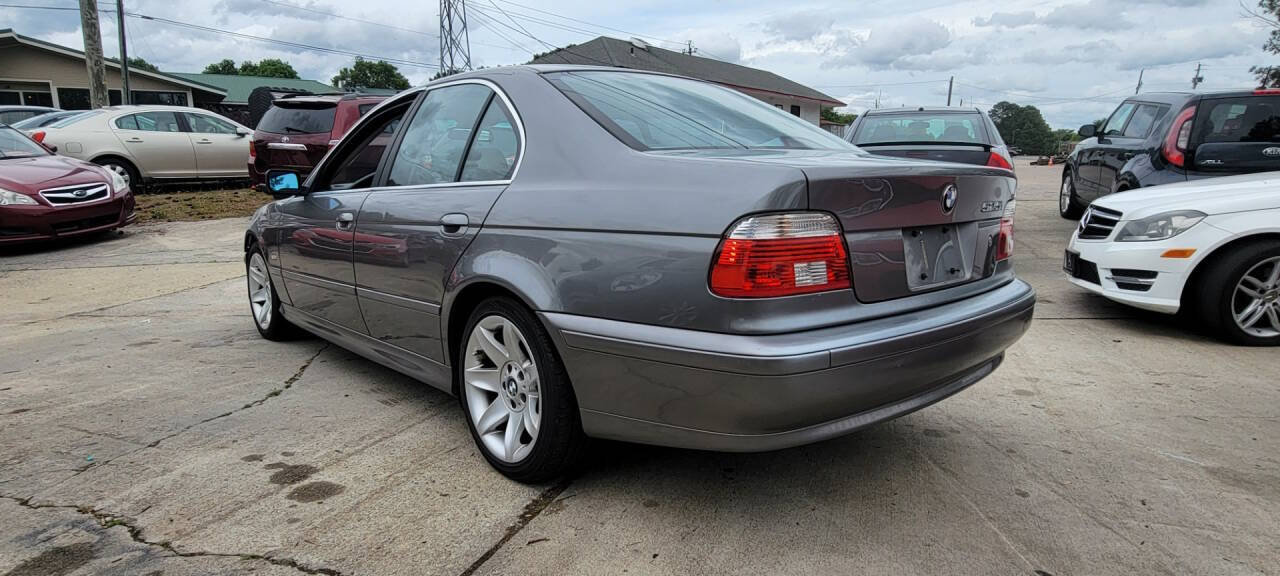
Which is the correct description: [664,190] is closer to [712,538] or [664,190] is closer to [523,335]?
[523,335]

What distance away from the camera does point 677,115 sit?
2869 millimetres

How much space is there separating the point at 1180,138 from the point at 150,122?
14.0 m

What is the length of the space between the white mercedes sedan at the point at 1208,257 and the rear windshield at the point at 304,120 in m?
8.98

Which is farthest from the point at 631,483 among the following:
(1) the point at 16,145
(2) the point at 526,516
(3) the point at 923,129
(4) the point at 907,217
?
(1) the point at 16,145

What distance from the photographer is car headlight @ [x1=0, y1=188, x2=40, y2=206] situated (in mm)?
7848

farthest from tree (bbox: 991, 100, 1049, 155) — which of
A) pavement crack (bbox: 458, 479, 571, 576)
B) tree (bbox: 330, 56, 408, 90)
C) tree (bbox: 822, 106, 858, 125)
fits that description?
pavement crack (bbox: 458, 479, 571, 576)

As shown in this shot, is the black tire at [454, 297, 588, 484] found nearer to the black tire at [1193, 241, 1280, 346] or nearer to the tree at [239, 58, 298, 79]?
the black tire at [1193, 241, 1280, 346]

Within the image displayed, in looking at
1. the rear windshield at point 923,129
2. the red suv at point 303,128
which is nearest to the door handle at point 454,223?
the rear windshield at point 923,129

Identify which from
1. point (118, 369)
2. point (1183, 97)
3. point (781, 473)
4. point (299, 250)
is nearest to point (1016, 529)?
point (781, 473)

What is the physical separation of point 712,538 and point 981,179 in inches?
A: 57.8

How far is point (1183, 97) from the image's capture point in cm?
713

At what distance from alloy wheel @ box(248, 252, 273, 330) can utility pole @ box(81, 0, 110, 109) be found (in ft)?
48.9

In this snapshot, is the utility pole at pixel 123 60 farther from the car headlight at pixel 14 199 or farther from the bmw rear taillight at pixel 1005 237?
the bmw rear taillight at pixel 1005 237

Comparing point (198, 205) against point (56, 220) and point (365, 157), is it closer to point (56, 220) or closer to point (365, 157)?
point (56, 220)
